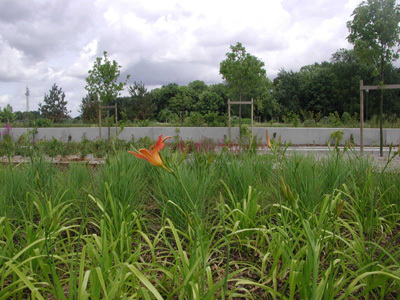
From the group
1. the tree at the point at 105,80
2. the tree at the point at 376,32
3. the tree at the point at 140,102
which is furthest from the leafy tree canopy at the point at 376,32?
the tree at the point at 140,102

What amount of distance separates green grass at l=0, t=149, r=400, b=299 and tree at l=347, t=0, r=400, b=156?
9.88 metres

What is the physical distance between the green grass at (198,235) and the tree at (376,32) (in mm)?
→ 9882

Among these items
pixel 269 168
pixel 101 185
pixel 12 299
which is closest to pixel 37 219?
pixel 101 185

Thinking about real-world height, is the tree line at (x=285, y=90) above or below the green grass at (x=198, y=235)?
above

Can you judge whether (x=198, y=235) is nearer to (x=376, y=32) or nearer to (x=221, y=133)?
(x=376, y=32)

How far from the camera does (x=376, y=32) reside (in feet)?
39.2

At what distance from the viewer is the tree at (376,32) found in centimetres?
1129

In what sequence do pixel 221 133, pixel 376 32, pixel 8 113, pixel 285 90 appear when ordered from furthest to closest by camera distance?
pixel 285 90 → pixel 8 113 → pixel 221 133 → pixel 376 32

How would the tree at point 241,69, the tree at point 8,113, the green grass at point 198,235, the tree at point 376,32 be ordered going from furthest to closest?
the tree at point 8,113
the tree at point 241,69
the tree at point 376,32
the green grass at point 198,235

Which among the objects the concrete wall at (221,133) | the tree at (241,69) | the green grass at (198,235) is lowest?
the green grass at (198,235)

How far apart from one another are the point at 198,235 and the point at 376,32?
1323 cm

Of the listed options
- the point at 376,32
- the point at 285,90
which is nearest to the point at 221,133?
the point at 376,32

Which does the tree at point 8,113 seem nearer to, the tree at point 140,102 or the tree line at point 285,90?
the tree line at point 285,90

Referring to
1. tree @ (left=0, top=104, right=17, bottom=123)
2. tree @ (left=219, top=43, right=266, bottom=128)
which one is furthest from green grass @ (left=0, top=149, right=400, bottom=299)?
tree @ (left=0, top=104, right=17, bottom=123)
